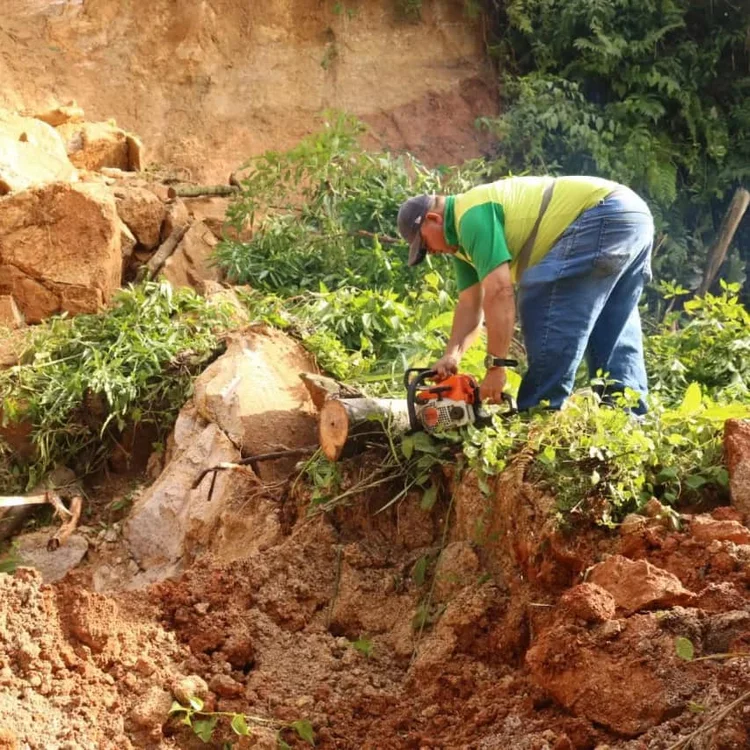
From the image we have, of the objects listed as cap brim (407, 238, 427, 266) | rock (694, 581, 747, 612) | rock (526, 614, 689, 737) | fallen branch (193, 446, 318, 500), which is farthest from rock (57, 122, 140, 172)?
rock (694, 581, 747, 612)

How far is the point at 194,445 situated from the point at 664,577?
321 cm

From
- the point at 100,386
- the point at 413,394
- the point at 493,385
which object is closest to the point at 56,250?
the point at 100,386

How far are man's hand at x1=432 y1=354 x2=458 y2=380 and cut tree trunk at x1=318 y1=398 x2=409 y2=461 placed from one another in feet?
0.77

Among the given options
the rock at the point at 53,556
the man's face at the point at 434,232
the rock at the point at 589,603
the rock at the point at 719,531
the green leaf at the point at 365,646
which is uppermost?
the man's face at the point at 434,232

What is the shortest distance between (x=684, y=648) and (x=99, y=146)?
7.85 meters

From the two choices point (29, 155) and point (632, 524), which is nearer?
point (632, 524)

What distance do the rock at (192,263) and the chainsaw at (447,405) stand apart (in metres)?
3.68

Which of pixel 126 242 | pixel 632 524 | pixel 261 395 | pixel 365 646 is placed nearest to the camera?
pixel 632 524

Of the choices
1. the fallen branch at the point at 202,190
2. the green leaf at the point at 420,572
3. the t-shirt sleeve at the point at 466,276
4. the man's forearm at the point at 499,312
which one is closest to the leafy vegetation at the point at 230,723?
the green leaf at the point at 420,572

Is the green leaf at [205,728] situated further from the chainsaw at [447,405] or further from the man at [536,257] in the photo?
the man at [536,257]

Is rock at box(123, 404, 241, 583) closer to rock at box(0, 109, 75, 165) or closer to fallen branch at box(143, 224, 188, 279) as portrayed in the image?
fallen branch at box(143, 224, 188, 279)

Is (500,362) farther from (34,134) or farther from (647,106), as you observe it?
(647,106)

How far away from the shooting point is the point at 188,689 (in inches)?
160

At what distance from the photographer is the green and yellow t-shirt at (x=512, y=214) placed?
5.28 metres
